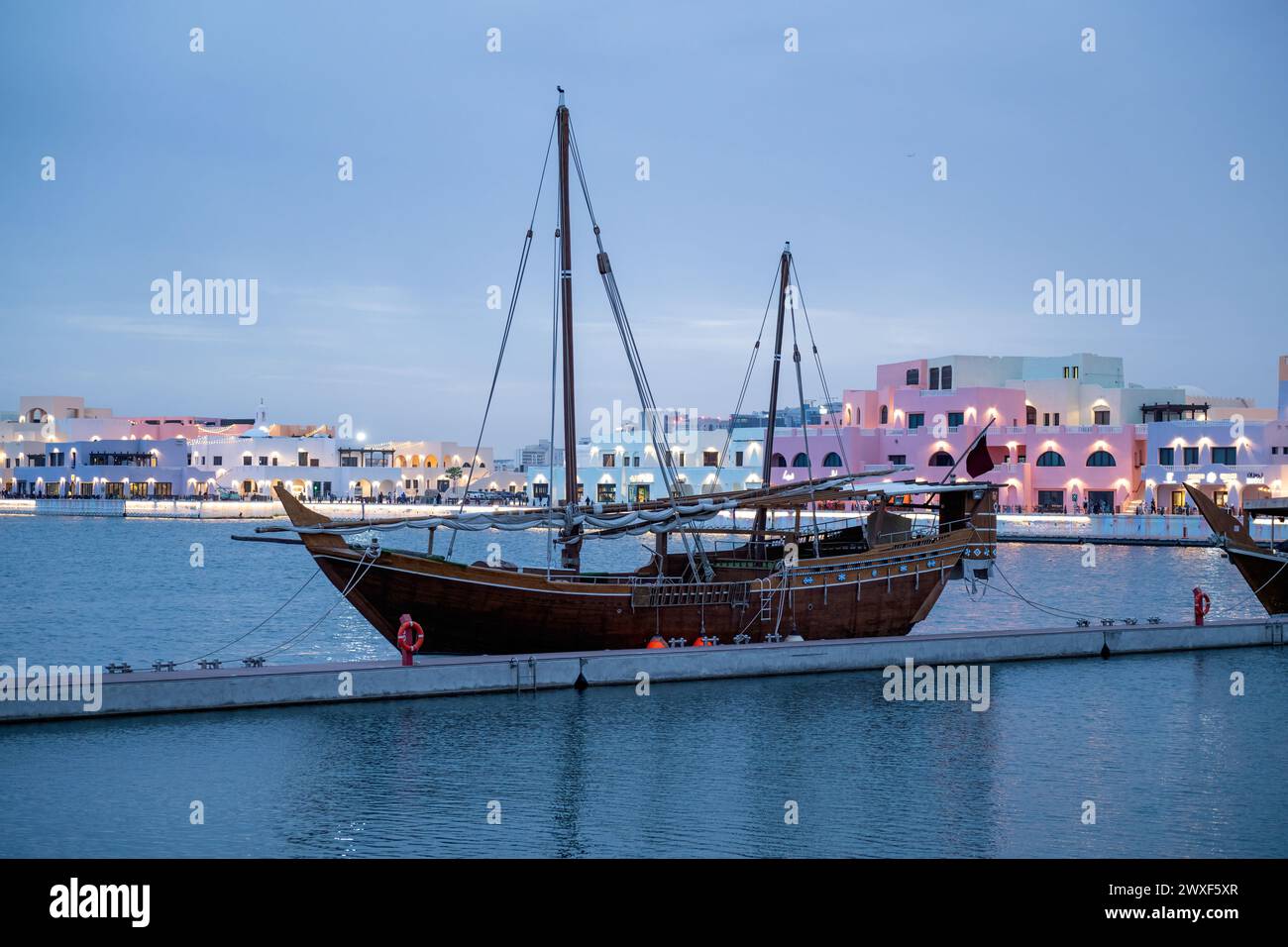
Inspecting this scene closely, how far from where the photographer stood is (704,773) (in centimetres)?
1795

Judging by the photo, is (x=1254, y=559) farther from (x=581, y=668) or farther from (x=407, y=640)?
(x=407, y=640)

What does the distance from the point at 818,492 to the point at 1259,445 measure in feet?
193

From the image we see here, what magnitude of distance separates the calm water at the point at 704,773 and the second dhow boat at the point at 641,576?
2290mm

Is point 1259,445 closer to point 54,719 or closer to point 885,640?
point 885,640

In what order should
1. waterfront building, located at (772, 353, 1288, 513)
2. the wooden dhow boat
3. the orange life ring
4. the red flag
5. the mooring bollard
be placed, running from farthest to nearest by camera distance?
1. waterfront building, located at (772, 353, 1288, 513)
2. the wooden dhow boat
3. the red flag
4. the orange life ring
5. the mooring bollard

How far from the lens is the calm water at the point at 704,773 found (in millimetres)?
14750

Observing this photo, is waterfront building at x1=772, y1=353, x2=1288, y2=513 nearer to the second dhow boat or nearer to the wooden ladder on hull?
the second dhow boat

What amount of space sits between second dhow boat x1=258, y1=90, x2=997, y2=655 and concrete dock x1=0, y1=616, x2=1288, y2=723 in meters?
1.27

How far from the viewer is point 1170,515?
83062 mm

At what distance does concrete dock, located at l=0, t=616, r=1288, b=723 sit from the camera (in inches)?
771

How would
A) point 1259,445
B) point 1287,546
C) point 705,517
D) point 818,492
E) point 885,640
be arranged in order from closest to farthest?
point 885,640 → point 705,517 → point 818,492 → point 1287,546 → point 1259,445

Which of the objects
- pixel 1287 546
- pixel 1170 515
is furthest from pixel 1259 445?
pixel 1287 546

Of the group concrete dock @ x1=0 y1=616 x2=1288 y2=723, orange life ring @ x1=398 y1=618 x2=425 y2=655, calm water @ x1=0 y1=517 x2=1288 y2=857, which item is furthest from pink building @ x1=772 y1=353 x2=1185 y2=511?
orange life ring @ x1=398 y1=618 x2=425 y2=655

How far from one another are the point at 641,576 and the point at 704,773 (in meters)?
9.56
